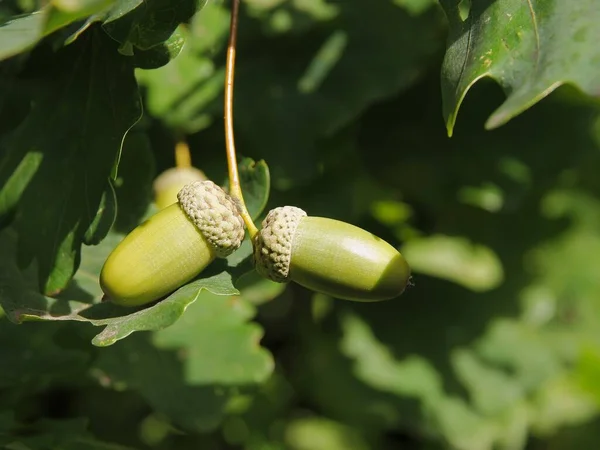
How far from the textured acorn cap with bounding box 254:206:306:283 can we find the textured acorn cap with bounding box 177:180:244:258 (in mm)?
39

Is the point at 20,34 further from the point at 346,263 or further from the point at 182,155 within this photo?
the point at 182,155

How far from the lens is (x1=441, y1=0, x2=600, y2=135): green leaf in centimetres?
105

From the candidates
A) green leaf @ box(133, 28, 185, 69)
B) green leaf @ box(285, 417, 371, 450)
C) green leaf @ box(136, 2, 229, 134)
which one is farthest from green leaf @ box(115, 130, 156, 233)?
green leaf @ box(285, 417, 371, 450)

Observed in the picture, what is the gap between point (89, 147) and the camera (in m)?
1.37

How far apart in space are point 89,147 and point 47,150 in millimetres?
86

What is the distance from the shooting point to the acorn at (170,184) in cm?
164

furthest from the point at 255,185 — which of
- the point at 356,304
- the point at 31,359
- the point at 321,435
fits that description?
the point at 321,435

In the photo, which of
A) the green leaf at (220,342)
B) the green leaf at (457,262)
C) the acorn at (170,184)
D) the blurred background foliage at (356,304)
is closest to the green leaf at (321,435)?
the blurred background foliage at (356,304)

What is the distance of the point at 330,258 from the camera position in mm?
1262

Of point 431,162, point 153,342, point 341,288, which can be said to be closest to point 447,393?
point 431,162

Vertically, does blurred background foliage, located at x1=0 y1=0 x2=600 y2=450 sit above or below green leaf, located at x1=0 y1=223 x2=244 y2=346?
below

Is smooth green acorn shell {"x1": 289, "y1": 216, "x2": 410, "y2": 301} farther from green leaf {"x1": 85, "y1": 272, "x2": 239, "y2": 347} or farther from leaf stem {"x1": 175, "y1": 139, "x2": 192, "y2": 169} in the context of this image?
leaf stem {"x1": 175, "y1": 139, "x2": 192, "y2": 169}

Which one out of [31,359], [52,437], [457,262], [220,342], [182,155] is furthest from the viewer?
[457,262]

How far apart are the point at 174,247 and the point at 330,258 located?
0.23 metres
